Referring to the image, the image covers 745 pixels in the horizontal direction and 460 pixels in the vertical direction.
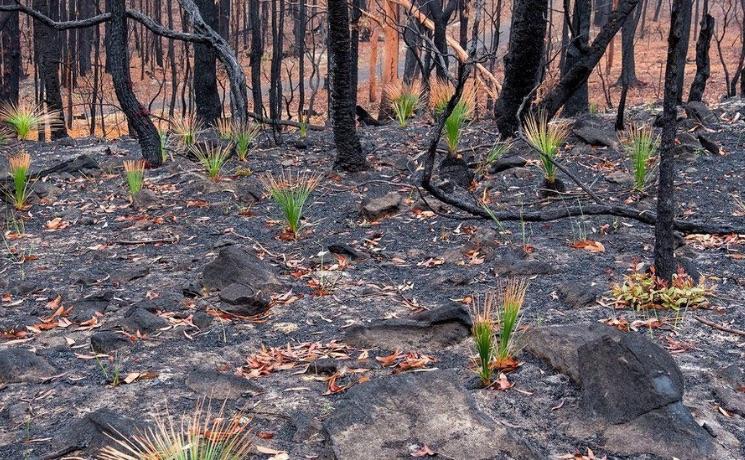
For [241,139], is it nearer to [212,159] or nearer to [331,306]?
[212,159]

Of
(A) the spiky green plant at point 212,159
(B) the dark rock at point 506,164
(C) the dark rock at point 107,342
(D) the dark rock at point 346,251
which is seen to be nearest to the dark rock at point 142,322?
(C) the dark rock at point 107,342

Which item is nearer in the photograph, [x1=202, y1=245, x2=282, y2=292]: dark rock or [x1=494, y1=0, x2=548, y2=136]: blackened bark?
[x1=202, y1=245, x2=282, y2=292]: dark rock

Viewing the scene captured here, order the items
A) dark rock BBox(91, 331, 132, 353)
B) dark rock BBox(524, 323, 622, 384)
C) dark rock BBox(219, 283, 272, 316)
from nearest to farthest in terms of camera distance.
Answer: dark rock BBox(524, 323, 622, 384) → dark rock BBox(91, 331, 132, 353) → dark rock BBox(219, 283, 272, 316)

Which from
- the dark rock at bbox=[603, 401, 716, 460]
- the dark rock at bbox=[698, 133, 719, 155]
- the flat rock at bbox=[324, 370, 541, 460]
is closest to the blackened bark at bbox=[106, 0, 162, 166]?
the dark rock at bbox=[698, 133, 719, 155]

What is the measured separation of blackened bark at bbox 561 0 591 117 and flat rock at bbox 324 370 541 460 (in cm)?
473

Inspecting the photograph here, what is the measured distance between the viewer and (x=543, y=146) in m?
5.68

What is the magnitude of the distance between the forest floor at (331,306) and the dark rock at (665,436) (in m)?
0.02

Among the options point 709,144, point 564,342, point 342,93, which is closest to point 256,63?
point 342,93

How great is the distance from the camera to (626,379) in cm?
254

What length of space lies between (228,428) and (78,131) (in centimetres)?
1452

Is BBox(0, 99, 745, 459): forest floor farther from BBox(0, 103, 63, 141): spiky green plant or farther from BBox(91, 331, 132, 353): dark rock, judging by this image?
BBox(0, 103, 63, 141): spiky green plant

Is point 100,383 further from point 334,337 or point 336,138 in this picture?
point 336,138

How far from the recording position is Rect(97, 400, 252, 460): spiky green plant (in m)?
2.03

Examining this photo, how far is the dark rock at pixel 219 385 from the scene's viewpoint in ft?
9.41
